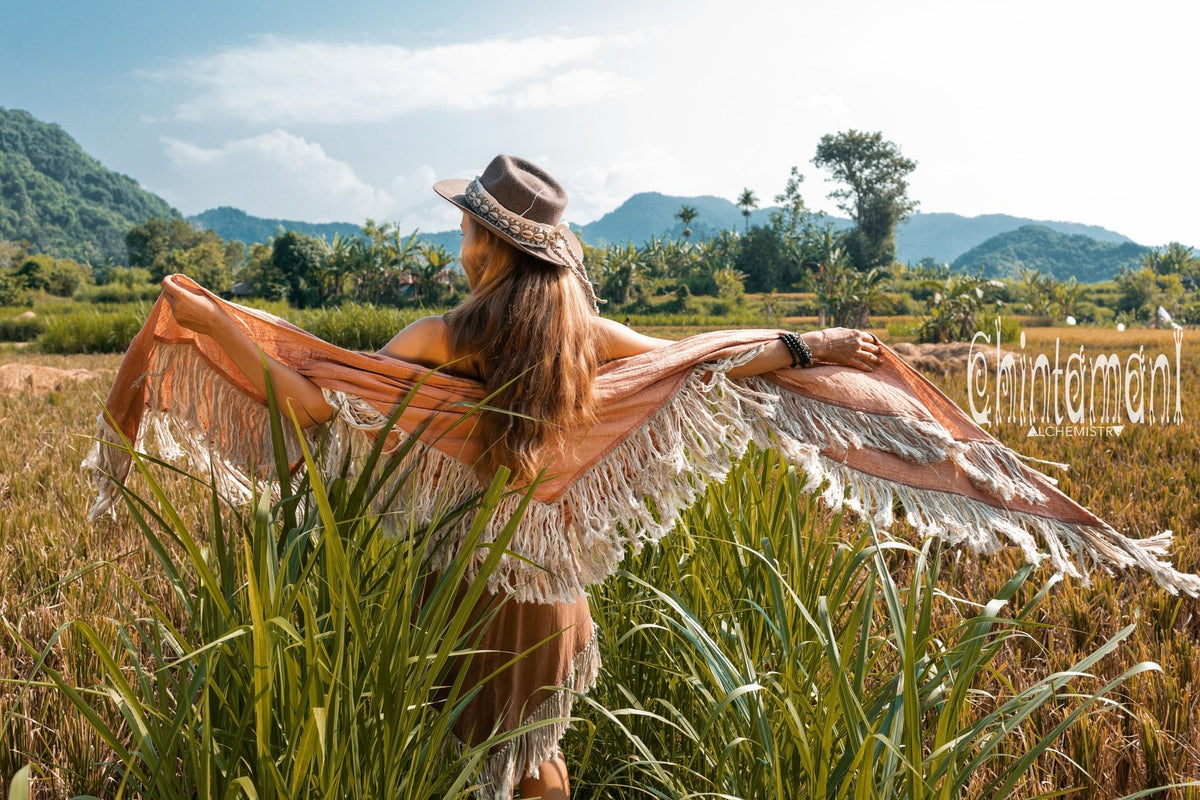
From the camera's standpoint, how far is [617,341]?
1.79 meters

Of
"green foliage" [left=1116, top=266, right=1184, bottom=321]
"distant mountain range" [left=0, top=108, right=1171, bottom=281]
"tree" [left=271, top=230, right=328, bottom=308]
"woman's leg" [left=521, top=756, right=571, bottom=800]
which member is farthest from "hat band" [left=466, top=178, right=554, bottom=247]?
"distant mountain range" [left=0, top=108, right=1171, bottom=281]

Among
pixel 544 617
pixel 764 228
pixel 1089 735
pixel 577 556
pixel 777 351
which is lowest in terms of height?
pixel 1089 735

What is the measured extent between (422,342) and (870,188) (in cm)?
6093

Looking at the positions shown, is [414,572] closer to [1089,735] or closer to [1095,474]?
[1089,735]

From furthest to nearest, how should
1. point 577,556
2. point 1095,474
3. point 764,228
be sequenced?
point 764,228 < point 1095,474 < point 577,556

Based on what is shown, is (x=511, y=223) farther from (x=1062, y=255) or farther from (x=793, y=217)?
(x=1062, y=255)

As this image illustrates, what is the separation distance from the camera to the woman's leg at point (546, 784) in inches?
66.2

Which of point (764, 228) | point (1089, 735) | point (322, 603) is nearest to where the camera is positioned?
point (322, 603)

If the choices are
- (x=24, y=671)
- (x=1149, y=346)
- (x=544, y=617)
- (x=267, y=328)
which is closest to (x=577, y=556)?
(x=544, y=617)

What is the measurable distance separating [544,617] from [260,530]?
78 cm

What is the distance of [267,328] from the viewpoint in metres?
1.68

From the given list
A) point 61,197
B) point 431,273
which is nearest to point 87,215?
point 61,197

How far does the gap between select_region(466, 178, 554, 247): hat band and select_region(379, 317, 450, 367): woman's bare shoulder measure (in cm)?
24

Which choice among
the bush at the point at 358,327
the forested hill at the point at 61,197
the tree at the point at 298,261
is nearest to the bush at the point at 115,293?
the tree at the point at 298,261
